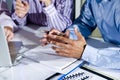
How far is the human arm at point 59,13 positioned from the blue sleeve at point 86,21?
0.07 metres

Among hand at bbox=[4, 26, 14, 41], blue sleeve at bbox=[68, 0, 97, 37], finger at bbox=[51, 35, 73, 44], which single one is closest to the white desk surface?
finger at bbox=[51, 35, 73, 44]

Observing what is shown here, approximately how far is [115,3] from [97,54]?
32 cm

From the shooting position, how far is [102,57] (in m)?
0.98

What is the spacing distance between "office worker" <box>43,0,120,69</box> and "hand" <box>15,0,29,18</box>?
33 centimetres

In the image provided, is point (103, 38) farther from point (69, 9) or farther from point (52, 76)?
point (52, 76)

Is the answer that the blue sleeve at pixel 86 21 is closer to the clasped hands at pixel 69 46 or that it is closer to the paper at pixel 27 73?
the clasped hands at pixel 69 46

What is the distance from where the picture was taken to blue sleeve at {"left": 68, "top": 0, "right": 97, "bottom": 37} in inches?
50.6

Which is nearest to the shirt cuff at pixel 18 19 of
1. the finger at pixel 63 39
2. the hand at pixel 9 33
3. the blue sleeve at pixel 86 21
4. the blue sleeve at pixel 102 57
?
the hand at pixel 9 33

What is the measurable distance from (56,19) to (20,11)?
25 centimetres

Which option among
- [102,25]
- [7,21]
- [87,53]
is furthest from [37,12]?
[87,53]

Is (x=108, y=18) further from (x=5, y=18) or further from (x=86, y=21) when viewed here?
(x=5, y=18)

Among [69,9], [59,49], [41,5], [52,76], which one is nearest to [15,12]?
[41,5]

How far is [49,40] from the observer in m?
1.10

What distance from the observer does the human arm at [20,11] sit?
137cm
